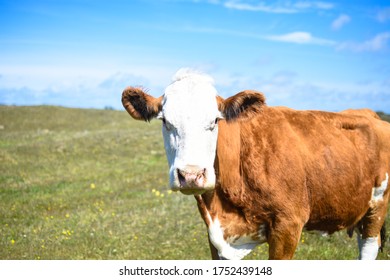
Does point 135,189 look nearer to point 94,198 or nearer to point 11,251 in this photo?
point 94,198

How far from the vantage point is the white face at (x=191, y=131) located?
4.88 m

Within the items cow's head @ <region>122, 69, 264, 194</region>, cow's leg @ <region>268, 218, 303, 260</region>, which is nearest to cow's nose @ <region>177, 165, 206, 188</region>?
cow's head @ <region>122, 69, 264, 194</region>

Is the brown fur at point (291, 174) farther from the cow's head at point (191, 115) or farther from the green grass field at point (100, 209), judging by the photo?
the green grass field at point (100, 209)

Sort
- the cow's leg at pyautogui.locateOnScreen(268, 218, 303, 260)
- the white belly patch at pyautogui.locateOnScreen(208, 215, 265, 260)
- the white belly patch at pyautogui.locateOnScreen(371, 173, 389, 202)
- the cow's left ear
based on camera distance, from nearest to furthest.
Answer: the cow's left ear < the cow's leg at pyautogui.locateOnScreen(268, 218, 303, 260) < the white belly patch at pyautogui.locateOnScreen(208, 215, 265, 260) < the white belly patch at pyautogui.locateOnScreen(371, 173, 389, 202)

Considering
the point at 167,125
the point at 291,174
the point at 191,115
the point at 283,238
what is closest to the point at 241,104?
the point at 191,115

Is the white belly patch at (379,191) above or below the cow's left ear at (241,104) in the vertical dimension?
below

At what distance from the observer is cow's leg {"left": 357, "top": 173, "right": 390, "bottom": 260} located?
7.61m

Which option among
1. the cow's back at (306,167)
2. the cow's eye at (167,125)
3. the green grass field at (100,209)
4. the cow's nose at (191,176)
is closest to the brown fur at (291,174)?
the cow's back at (306,167)

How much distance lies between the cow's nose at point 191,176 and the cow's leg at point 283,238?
1.63m

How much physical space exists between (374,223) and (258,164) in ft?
9.64

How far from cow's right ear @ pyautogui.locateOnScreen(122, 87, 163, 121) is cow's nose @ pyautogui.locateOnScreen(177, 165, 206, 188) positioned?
1133 mm

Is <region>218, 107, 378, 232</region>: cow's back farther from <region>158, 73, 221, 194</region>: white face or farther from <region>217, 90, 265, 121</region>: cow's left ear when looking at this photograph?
<region>158, 73, 221, 194</region>: white face

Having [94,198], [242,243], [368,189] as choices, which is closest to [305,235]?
[368,189]

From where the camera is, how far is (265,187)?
602 cm
